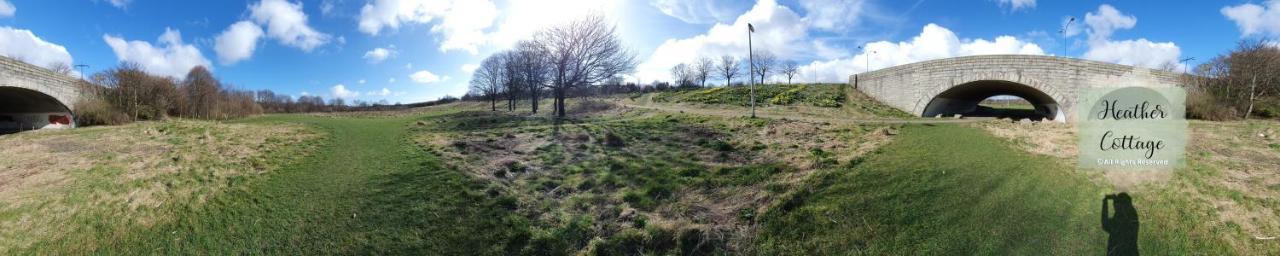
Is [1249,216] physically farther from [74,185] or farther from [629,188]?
[74,185]

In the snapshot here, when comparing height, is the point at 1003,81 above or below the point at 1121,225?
above

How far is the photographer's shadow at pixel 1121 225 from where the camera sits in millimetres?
6332

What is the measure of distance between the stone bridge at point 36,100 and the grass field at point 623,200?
9.92m

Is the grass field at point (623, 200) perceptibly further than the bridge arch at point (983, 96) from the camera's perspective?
No

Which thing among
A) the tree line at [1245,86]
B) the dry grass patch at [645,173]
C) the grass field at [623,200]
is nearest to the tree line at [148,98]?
the grass field at [623,200]

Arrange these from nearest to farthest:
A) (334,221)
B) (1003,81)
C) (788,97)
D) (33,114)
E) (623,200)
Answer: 1. (334,221)
2. (623,200)
3. (33,114)
4. (1003,81)
5. (788,97)

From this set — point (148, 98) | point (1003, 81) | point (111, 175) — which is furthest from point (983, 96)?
point (148, 98)

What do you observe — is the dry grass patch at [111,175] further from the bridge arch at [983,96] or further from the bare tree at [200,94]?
the bridge arch at [983,96]

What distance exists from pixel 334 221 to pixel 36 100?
27.7m

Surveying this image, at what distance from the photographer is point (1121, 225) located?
6.97 meters

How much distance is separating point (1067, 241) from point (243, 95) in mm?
56158

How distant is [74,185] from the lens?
29.9 feet

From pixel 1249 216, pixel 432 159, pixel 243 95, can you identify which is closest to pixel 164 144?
pixel 432 159

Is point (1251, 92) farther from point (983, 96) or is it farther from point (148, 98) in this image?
point (148, 98)
